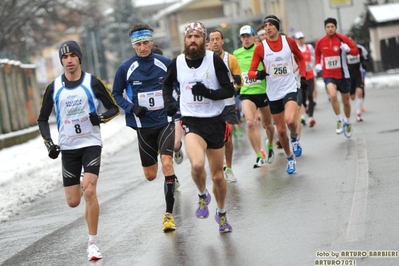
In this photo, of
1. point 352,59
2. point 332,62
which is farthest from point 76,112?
point 352,59

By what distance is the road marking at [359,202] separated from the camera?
28.1 ft

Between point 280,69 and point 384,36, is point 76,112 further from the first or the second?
point 384,36

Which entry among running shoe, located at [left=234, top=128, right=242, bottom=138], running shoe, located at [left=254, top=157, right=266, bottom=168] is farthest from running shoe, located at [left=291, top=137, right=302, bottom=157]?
running shoe, located at [left=234, top=128, right=242, bottom=138]

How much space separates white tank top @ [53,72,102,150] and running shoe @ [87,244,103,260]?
1031 mm

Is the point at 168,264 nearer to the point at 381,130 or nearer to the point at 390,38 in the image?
the point at 381,130

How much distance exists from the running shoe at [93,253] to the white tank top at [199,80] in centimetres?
147

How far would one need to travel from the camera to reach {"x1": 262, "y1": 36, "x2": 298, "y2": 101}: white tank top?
13.6 meters

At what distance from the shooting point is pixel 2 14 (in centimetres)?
4512

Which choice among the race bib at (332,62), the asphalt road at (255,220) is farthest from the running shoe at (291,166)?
the race bib at (332,62)

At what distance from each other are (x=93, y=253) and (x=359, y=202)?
2738 millimetres

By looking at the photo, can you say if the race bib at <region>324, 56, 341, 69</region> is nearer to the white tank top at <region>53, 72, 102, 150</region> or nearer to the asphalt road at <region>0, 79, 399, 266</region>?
the asphalt road at <region>0, 79, 399, 266</region>

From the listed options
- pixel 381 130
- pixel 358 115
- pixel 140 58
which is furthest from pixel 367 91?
pixel 140 58

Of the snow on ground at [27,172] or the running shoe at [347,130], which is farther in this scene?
the running shoe at [347,130]

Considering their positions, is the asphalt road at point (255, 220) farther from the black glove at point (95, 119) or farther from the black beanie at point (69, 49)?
the black beanie at point (69, 49)
